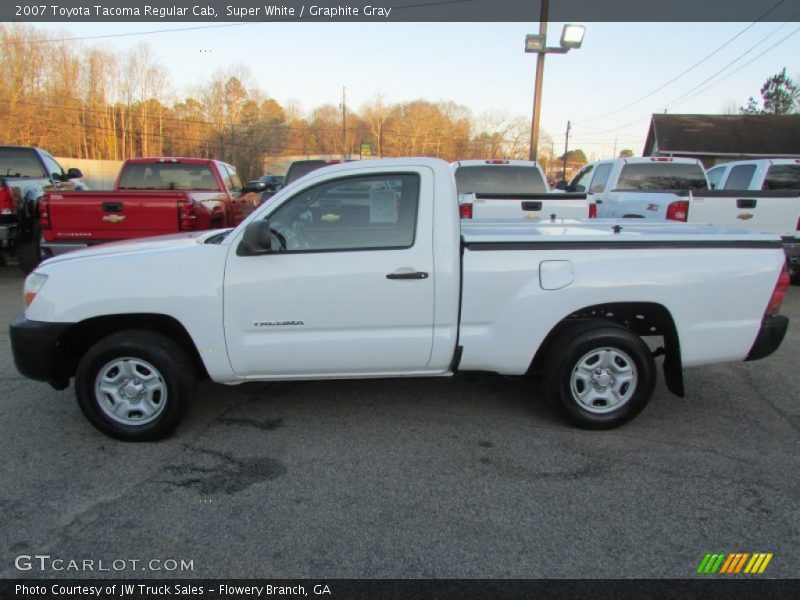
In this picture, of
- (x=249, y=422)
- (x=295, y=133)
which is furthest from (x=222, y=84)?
(x=249, y=422)

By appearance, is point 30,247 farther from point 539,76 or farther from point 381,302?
point 539,76

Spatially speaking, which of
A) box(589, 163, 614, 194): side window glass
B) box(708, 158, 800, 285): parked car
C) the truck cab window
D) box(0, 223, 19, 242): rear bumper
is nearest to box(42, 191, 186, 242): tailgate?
box(0, 223, 19, 242): rear bumper

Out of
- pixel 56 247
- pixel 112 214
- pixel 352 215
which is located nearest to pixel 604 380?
pixel 352 215

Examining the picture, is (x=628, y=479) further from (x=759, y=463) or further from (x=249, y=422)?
(x=249, y=422)

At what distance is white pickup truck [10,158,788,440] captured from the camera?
351 centimetres

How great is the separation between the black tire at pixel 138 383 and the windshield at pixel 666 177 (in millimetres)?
8962

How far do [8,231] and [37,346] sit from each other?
6608 mm

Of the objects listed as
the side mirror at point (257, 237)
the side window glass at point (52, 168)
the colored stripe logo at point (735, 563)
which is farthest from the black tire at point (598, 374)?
the side window glass at point (52, 168)

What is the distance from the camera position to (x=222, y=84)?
65.2 m

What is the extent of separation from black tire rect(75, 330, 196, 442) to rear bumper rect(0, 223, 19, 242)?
6.65 meters

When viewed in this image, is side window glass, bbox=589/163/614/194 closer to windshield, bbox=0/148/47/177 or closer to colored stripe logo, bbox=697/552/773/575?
colored stripe logo, bbox=697/552/773/575

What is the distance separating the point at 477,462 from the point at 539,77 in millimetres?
12246
